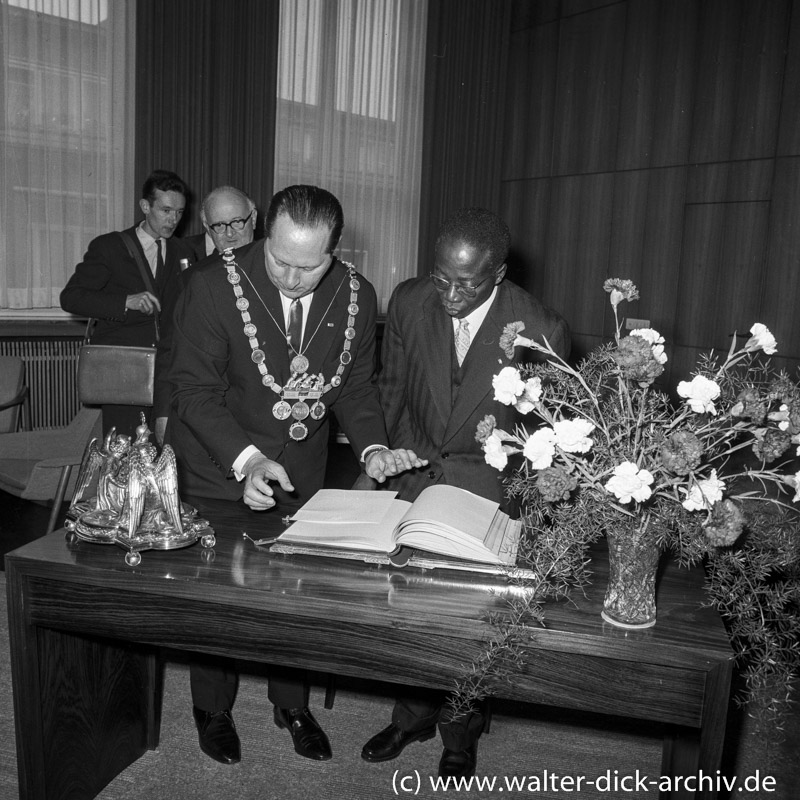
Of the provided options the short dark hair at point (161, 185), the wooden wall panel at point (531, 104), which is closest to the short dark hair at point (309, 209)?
the short dark hair at point (161, 185)

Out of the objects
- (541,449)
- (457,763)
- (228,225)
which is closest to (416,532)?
(541,449)

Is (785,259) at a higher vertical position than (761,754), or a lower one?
higher

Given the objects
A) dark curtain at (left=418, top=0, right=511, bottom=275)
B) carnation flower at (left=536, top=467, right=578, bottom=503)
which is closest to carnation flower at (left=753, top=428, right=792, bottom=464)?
carnation flower at (left=536, top=467, right=578, bottom=503)

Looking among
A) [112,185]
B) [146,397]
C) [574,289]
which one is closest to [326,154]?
[112,185]

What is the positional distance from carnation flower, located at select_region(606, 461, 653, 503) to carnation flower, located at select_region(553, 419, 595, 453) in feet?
0.24

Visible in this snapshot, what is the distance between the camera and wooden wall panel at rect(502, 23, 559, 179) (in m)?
7.00

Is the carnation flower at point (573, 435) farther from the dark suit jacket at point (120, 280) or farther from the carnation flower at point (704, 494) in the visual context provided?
the dark suit jacket at point (120, 280)

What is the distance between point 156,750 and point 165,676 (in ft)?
1.58

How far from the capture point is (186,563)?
5.54 ft

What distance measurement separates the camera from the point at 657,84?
20.4 feet

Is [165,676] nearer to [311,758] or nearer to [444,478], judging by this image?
[311,758]

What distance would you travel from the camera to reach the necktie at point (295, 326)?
224 cm

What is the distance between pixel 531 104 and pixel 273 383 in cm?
573

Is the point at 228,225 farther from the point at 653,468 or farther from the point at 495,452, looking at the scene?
the point at 653,468
